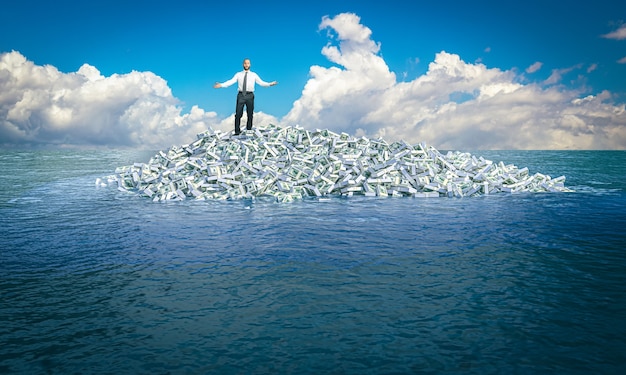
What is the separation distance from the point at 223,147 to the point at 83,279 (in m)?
13.0

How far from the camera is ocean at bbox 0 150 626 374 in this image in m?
3.69

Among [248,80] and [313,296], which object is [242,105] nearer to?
[248,80]

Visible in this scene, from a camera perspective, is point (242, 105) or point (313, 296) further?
point (242, 105)

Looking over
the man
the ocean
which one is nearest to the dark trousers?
the man

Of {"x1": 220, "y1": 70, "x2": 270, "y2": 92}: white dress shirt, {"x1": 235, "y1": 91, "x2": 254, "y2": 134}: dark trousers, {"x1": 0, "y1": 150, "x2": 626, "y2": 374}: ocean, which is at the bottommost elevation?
{"x1": 0, "y1": 150, "x2": 626, "y2": 374}: ocean

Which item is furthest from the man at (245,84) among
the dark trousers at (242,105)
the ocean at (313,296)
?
the ocean at (313,296)

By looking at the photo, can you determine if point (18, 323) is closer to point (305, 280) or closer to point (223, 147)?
point (305, 280)

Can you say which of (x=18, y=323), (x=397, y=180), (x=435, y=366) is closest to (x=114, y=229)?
(x=18, y=323)

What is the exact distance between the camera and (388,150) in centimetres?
1880

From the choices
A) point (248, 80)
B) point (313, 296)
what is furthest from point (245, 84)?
point (313, 296)

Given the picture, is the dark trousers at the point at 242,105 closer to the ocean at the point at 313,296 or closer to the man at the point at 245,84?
the man at the point at 245,84

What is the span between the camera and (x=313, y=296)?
5.13m

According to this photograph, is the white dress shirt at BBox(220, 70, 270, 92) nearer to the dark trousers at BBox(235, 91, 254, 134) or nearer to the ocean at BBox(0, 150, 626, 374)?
the dark trousers at BBox(235, 91, 254, 134)

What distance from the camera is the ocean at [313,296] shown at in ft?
12.1
